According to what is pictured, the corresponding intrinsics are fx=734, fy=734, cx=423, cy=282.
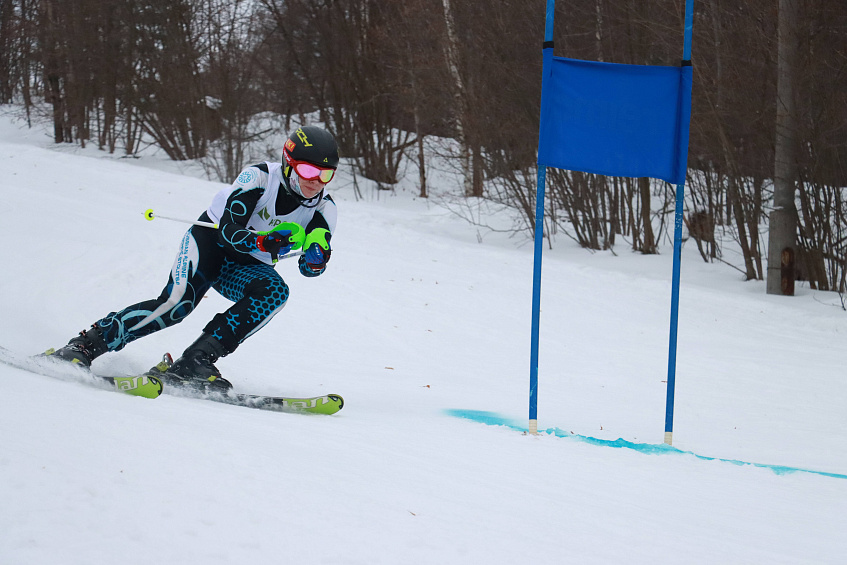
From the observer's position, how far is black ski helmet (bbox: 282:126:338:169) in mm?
4109

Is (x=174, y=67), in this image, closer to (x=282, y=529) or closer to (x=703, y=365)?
(x=703, y=365)

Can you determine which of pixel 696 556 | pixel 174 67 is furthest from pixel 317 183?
pixel 174 67

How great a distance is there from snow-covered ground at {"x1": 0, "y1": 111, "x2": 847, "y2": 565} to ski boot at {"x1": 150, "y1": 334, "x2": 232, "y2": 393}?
0.32m

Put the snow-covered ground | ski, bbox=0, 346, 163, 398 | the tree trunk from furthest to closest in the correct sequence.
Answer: the tree trunk, ski, bbox=0, 346, 163, 398, the snow-covered ground

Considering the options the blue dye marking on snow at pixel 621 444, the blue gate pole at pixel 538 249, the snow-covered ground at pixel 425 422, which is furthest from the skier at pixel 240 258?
the blue dye marking on snow at pixel 621 444

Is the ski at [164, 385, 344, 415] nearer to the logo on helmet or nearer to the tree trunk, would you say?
the logo on helmet

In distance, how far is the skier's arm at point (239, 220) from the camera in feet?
13.2

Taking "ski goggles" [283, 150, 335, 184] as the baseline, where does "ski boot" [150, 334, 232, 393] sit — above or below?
below

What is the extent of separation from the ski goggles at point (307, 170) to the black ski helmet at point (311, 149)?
0.6 inches

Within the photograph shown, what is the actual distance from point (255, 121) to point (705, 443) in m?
20.5

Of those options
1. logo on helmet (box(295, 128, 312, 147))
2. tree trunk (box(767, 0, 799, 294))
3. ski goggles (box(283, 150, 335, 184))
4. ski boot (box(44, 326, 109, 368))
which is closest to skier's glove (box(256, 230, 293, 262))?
ski goggles (box(283, 150, 335, 184))

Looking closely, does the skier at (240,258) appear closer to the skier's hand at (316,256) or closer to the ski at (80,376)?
the skier's hand at (316,256)

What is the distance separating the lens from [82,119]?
2288 centimetres

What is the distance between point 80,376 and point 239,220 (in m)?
1.16
